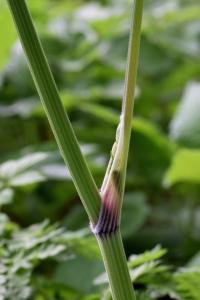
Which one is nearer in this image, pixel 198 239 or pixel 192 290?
pixel 192 290

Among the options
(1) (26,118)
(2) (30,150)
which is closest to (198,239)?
(2) (30,150)

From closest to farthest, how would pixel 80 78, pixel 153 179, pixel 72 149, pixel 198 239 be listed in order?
1. pixel 72 149
2. pixel 198 239
3. pixel 153 179
4. pixel 80 78

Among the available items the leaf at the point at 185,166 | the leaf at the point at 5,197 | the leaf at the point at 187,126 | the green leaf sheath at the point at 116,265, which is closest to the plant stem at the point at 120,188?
the green leaf sheath at the point at 116,265

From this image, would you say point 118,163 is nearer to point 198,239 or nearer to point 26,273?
point 26,273

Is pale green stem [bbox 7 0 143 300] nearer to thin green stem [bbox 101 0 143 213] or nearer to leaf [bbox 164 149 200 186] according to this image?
thin green stem [bbox 101 0 143 213]

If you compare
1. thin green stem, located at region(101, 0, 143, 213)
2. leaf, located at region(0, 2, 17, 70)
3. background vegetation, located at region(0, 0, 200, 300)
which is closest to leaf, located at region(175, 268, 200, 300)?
background vegetation, located at region(0, 0, 200, 300)

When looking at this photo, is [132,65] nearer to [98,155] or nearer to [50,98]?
[50,98]

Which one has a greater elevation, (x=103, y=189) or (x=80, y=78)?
(x=80, y=78)

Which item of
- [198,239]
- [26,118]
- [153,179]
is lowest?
[198,239]
